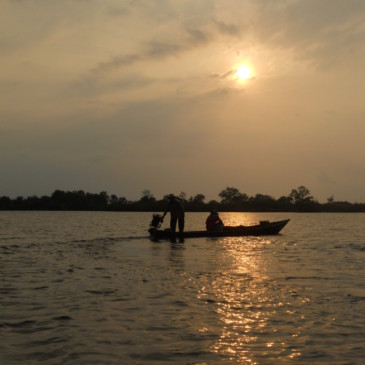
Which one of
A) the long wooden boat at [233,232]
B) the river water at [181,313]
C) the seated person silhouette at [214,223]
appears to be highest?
the seated person silhouette at [214,223]

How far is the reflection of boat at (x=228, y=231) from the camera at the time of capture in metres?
30.0

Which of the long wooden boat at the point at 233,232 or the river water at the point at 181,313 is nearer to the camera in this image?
the river water at the point at 181,313

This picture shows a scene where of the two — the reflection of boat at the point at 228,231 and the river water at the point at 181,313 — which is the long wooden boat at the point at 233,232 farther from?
the river water at the point at 181,313

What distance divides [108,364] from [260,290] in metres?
6.49

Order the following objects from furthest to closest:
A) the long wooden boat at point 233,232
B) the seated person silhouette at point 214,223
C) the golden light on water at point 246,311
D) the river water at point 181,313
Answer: the seated person silhouette at point 214,223, the long wooden boat at point 233,232, the golden light on water at point 246,311, the river water at point 181,313

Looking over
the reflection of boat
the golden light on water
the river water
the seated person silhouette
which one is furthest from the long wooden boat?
the golden light on water

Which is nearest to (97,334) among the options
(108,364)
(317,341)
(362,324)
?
(108,364)

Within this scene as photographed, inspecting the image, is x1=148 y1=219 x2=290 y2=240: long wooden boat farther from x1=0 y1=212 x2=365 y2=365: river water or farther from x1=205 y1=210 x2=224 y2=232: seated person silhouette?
x1=0 y1=212 x2=365 y2=365: river water

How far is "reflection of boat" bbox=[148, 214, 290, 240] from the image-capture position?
29984mm

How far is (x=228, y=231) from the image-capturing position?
32750mm

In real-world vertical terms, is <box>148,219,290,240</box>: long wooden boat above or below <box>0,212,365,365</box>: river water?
above

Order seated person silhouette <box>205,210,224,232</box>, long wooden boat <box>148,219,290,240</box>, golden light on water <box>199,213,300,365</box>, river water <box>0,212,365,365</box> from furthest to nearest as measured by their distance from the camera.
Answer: seated person silhouette <box>205,210,224,232</box> → long wooden boat <box>148,219,290,240</box> → golden light on water <box>199,213,300,365</box> → river water <box>0,212,365,365</box>

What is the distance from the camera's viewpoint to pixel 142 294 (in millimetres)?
12102

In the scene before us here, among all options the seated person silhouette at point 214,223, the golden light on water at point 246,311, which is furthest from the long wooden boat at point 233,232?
the golden light on water at point 246,311
